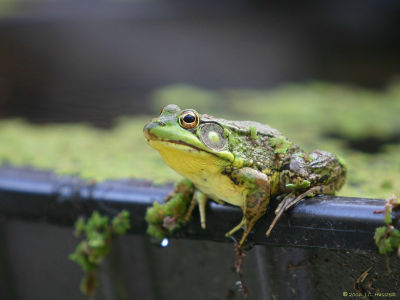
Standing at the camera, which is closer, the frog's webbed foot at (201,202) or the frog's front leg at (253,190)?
the frog's front leg at (253,190)

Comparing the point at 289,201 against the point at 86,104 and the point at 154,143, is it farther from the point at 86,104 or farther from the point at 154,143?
the point at 86,104

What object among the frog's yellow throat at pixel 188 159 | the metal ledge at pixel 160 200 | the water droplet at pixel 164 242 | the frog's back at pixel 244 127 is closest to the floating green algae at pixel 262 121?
the metal ledge at pixel 160 200

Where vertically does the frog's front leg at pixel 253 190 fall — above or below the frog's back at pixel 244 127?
below

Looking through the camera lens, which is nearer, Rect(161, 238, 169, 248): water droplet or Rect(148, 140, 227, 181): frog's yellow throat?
Rect(148, 140, 227, 181): frog's yellow throat

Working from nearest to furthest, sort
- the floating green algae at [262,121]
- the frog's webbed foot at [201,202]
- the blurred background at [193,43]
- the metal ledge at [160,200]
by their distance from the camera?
the metal ledge at [160,200] < the frog's webbed foot at [201,202] < the floating green algae at [262,121] < the blurred background at [193,43]

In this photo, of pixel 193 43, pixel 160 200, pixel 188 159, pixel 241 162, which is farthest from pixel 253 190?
pixel 193 43

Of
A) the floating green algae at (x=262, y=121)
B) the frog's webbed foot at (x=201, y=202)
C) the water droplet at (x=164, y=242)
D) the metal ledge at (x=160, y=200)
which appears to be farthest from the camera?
the floating green algae at (x=262, y=121)

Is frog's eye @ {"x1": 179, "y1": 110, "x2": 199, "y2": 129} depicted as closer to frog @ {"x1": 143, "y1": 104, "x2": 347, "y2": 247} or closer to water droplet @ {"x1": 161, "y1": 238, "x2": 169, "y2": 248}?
frog @ {"x1": 143, "y1": 104, "x2": 347, "y2": 247}

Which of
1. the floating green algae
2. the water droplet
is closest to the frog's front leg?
the water droplet

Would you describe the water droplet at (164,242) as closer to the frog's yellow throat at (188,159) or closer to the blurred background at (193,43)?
the frog's yellow throat at (188,159)
